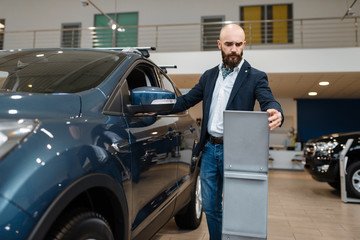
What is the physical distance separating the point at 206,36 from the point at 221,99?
8.89 meters

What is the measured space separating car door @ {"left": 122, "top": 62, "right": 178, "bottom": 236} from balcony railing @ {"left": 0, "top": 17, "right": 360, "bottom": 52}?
822 centimetres

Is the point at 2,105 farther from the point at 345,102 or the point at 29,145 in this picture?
the point at 345,102

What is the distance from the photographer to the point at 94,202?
120 cm

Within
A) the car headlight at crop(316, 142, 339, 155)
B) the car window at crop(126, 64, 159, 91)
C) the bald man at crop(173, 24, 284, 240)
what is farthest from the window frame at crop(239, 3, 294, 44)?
the bald man at crop(173, 24, 284, 240)

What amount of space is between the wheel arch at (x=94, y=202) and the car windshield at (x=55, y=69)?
1.49ft

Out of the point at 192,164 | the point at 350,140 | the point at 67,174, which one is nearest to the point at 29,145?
the point at 67,174

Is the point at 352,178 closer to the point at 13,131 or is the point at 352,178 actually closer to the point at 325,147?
the point at 325,147

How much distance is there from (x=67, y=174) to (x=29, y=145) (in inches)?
5.6

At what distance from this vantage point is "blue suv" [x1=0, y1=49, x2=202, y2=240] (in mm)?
830

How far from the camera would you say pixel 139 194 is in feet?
4.75

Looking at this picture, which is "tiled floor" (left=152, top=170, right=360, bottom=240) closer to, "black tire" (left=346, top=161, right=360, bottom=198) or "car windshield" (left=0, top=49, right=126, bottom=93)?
"black tire" (left=346, top=161, right=360, bottom=198)

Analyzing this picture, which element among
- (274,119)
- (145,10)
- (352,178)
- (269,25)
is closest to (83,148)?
(274,119)

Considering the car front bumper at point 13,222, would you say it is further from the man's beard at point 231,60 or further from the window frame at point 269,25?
the window frame at point 269,25

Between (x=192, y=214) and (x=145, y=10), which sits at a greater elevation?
(x=145, y=10)
